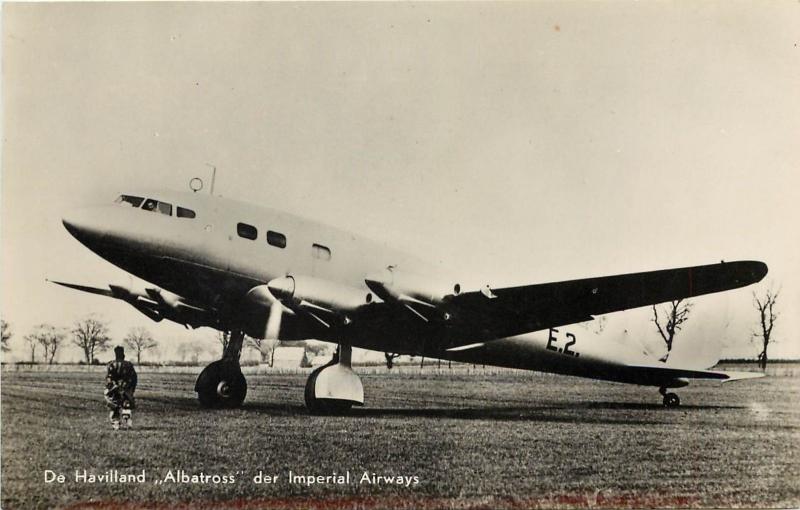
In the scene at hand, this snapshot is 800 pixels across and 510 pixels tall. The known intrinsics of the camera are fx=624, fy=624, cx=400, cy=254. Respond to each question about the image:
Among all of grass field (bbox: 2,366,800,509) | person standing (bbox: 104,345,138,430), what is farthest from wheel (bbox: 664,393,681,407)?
person standing (bbox: 104,345,138,430)

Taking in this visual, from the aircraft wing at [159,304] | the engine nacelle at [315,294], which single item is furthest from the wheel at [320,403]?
the aircraft wing at [159,304]

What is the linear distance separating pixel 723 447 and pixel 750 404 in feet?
26.8

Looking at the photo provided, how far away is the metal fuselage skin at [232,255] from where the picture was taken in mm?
10828

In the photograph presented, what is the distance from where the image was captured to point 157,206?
11180mm

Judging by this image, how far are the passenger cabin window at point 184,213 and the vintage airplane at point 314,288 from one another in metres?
0.02

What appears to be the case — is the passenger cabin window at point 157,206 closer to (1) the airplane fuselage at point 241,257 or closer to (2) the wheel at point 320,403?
(1) the airplane fuselage at point 241,257

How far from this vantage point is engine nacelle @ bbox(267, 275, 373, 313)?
1120 centimetres

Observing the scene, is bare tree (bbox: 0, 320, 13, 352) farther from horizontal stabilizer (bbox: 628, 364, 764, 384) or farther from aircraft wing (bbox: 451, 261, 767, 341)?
horizontal stabilizer (bbox: 628, 364, 764, 384)

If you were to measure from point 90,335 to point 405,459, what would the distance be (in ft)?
43.6

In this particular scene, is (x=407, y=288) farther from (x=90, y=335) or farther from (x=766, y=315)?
(x=90, y=335)

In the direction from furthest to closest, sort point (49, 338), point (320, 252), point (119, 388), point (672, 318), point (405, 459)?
1. point (672, 318)
2. point (49, 338)
3. point (320, 252)
4. point (119, 388)
5. point (405, 459)

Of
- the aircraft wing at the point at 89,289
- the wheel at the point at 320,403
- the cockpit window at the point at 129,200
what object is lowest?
the wheel at the point at 320,403

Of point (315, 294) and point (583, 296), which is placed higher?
point (583, 296)

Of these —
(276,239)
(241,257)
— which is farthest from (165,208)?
(276,239)
